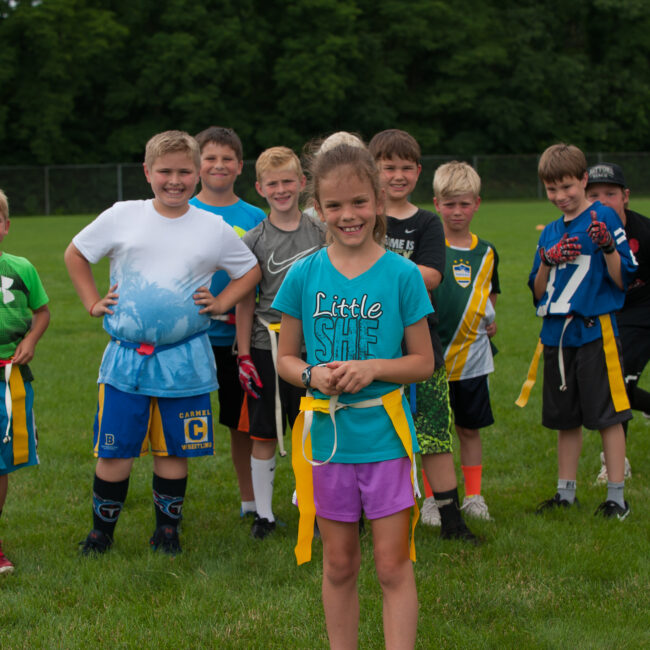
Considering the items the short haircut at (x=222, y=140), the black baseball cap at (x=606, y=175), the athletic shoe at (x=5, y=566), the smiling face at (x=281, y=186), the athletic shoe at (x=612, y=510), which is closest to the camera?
the athletic shoe at (x=5, y=566)

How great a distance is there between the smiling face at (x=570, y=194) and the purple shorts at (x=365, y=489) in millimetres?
2279

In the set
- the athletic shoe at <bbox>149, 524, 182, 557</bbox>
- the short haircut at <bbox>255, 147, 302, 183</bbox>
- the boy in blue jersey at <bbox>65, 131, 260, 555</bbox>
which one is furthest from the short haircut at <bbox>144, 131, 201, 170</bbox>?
the athletic shoe at <bbox>149, 524, 182, 557</bbox>

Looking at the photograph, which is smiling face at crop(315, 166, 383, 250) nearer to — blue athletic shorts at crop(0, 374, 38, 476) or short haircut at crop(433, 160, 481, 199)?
short haircut at crop(433, 160, 481, 199)

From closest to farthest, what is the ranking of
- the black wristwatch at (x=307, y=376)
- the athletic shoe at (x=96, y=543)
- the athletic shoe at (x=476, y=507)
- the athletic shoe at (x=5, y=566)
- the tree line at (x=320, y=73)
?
the black wristwatch at (x=307, y=376), the athletic shoe at (x=5, y=566), the athletic shoe at (x=96, y=543), the athletic shoe at (x=476, y=507), the tree line at (x=320, y=73)

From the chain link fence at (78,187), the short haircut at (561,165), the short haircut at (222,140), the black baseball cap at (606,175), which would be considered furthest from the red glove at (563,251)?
the chain link fence at (78,187)

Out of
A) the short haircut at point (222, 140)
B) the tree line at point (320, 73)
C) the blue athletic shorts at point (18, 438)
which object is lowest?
the blue athletic shorts at point (18, 438)

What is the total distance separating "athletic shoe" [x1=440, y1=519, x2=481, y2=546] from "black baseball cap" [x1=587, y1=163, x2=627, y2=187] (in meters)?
2.13

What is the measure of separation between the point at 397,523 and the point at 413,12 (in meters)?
44.1

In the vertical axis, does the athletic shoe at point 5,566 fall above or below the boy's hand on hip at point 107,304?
below

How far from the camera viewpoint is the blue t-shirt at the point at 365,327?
2.99 metres

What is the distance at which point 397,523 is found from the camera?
2986 mm

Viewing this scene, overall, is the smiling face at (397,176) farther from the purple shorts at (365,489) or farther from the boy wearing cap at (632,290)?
the purple shorts at (365,489)

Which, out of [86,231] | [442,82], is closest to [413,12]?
[442,82]

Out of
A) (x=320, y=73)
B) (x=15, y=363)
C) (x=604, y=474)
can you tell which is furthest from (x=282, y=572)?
(x=320, y=73)
